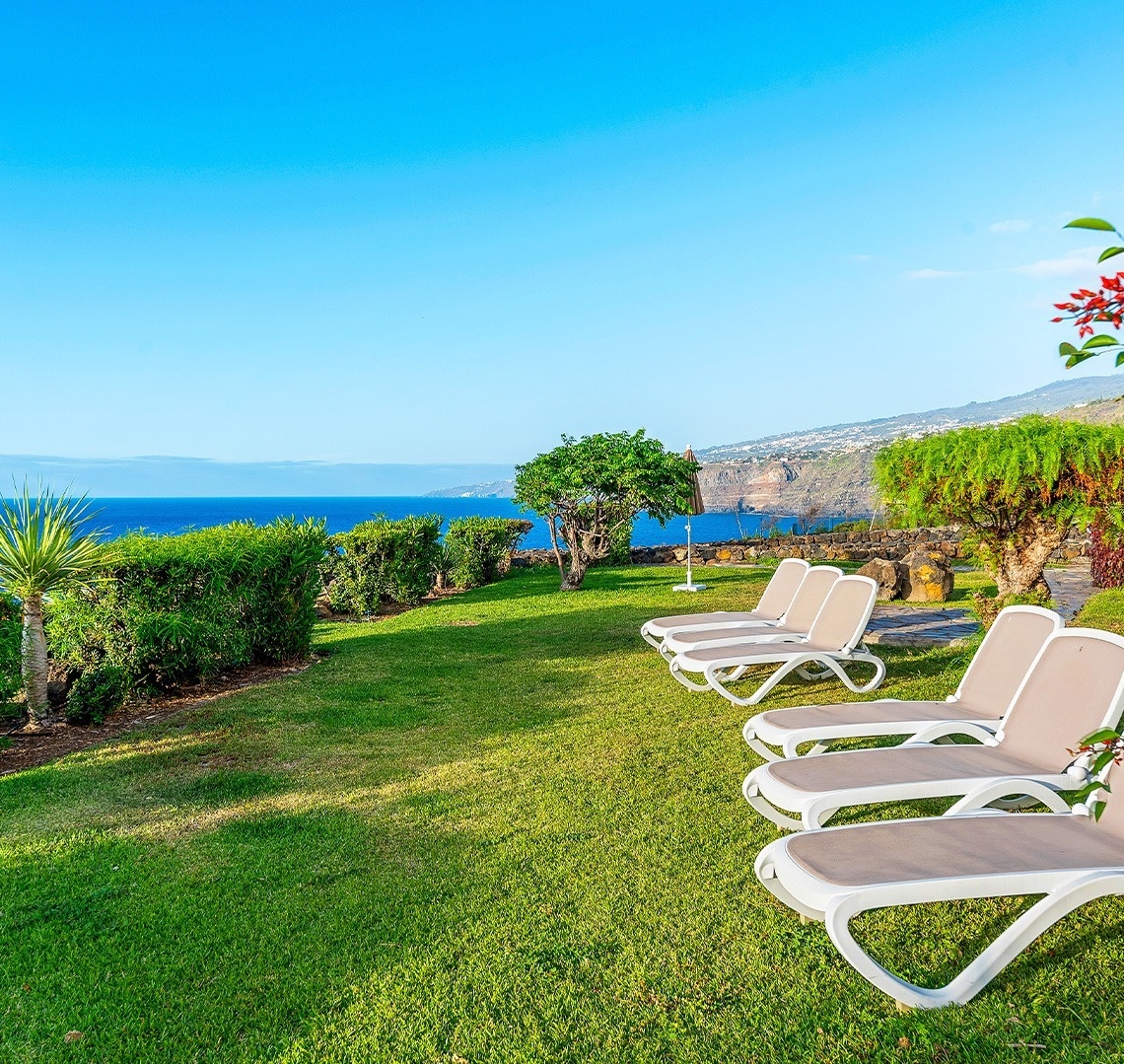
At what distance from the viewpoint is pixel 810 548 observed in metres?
19.2

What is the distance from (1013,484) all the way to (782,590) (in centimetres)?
258

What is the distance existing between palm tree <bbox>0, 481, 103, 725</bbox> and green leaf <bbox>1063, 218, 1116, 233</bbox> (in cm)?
732

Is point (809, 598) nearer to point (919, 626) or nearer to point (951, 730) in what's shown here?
point (919, 626)

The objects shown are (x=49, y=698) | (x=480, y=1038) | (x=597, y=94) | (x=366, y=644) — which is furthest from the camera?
(x=597, y=94)

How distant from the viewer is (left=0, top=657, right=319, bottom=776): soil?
5914 mm

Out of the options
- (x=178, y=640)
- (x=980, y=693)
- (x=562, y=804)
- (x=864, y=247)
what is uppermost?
(x=864, y=247)

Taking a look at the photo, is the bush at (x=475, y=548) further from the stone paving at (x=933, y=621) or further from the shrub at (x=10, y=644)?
the shrub at (x=10, y=644)

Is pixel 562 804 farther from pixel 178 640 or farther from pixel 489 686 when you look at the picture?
pixel 178 640

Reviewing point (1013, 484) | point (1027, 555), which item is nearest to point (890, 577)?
point (1027, 555)

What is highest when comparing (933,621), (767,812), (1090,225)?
(1090,225)

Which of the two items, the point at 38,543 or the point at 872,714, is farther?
the point at 38,543

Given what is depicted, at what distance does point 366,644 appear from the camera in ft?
33.1

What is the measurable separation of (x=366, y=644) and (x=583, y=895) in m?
7.17

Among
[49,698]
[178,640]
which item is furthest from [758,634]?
[49,698]
